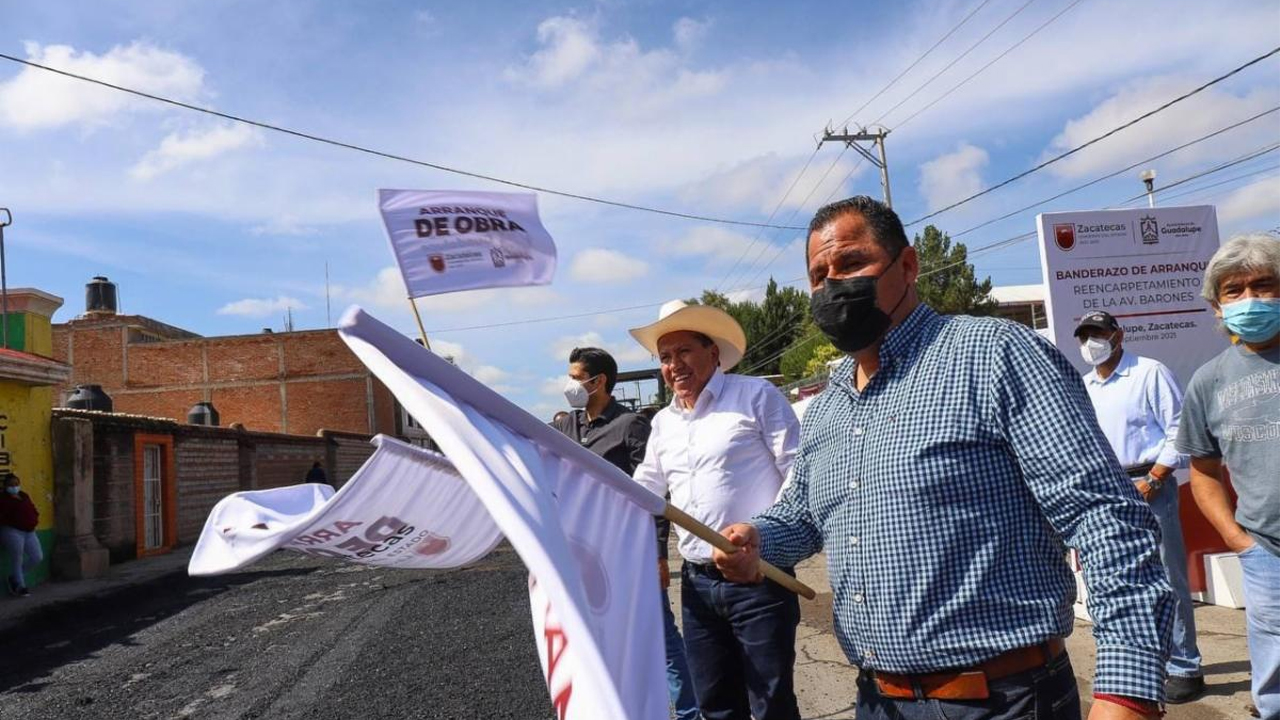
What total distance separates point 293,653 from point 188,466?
1426cm

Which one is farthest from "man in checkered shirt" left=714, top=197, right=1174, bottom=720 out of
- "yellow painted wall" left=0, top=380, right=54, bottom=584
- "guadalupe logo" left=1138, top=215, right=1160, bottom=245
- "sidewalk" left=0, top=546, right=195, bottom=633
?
"yellow painted wall" left=0, top=380, right=54, bottom=584

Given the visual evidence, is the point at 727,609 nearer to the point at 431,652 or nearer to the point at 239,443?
the point at 431,652

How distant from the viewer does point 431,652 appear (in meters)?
7.19

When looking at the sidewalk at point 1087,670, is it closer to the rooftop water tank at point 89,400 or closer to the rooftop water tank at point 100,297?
the rooftop water tank at point 89,400

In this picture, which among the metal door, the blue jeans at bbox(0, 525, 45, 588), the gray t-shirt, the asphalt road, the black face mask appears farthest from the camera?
the metal door

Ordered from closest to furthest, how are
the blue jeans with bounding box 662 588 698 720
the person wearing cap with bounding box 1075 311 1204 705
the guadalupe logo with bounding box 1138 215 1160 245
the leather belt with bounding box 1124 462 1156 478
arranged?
the blue jeans with bounding box 662 588 698 720 < the person wearing cap with bounding box 1075 311 1204 705 < the leather belt with bounding box 1124 462 1156 478 < the guadalupe logo with bounding box 1138 215 1160 245

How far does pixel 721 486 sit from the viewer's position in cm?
367

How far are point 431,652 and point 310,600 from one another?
3950mm

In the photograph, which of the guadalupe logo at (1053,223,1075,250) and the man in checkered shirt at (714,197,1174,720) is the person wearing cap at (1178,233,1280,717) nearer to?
the man in checkered shirt at (714,197,1174,720)

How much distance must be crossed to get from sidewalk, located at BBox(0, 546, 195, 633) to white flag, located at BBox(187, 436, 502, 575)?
10338 millimetres

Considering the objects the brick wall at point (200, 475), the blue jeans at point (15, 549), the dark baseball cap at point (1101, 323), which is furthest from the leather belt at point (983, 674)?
the brick wall at point (200, 475)

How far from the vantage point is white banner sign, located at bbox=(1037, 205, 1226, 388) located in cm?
689

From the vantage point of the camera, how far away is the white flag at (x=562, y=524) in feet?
4.01

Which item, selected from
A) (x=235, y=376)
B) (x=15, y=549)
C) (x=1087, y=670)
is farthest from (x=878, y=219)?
(x=235, y=376)
